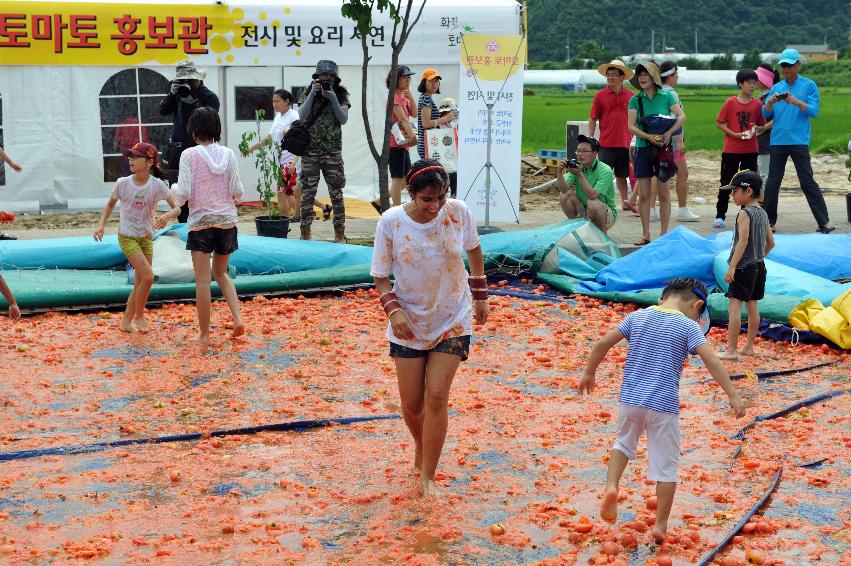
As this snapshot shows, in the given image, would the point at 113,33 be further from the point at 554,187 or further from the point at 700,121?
the point at 700,121

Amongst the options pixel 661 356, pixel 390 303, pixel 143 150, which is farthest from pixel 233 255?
pixel 661 356

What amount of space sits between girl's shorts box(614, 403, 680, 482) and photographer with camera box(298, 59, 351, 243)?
8.35 m

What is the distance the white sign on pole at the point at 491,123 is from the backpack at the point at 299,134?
8.82 feet

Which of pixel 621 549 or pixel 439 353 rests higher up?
pixel 439 353

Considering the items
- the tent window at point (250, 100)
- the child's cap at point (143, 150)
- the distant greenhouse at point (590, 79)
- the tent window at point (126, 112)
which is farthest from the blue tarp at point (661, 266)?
the distant greenhouse at point (590, 79)

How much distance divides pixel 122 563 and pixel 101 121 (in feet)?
42.5

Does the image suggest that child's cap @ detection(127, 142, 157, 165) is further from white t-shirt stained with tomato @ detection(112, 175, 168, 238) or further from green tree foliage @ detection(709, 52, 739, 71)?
green tree foliage @ detection(709, 52, 739, 71)

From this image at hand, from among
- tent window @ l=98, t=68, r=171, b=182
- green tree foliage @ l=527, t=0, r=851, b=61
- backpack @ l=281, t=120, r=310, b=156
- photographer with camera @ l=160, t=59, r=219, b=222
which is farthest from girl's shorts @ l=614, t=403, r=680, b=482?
green tree foliage @ l=527, t=0, r=851, b=61

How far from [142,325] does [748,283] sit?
500 centimetres

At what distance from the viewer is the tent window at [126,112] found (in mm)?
17375

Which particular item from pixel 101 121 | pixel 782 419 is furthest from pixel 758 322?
pixel 101 121

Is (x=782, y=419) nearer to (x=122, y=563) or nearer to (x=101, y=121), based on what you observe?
(x=122, y=563)

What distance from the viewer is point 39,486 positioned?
6.40 m

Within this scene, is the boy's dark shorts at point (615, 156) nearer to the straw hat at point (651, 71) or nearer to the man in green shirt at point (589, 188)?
the straw hat at point (651, 71)
